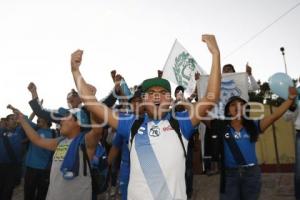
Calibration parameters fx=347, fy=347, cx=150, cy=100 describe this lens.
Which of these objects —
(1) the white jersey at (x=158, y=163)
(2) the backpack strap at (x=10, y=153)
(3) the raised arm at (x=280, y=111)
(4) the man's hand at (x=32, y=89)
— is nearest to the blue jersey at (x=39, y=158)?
(2) the backpack strap at (x=10, y=153)

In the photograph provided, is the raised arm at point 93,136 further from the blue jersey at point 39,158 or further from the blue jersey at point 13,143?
the blue jersey at point 13,143

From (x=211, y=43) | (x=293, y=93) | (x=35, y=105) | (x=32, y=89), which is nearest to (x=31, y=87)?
(x=32, y=89)

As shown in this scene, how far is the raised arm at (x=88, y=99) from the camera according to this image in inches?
116

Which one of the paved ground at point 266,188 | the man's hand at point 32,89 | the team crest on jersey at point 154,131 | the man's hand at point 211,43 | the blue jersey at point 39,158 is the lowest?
the paved ground at point 266,188

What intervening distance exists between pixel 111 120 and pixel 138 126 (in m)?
0.24

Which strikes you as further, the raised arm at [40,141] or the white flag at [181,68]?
the white flag at [181,68]

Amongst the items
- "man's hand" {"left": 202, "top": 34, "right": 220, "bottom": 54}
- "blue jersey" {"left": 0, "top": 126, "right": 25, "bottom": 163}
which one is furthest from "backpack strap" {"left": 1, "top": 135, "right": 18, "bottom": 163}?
"man's hand" {"left": 202, "top": 34, "right": 220, "bottom": 54}

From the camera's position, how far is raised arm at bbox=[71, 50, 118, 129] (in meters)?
2.95

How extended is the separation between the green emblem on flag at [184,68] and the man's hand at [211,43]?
6.18 m

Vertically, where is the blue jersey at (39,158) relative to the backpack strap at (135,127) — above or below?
below

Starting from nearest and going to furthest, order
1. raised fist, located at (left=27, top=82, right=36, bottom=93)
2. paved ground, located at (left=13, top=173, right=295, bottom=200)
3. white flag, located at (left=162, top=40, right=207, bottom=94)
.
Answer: raised fist, located at (left=27, top=82, right=36, bottom=93) < paved ground, located at (left=13, top=173, right=295, bottom=200) < white flag, located at (left=162, top=40, right=207, bottom=94)

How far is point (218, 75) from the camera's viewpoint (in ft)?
9.50

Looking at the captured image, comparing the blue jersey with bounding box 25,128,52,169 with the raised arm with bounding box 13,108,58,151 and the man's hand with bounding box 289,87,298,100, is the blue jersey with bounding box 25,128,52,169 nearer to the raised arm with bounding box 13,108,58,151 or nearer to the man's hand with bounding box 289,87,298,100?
the raised arm with bounding box 13,108,58,151

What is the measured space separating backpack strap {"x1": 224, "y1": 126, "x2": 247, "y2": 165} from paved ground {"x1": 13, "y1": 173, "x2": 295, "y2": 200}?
3.49 metres
